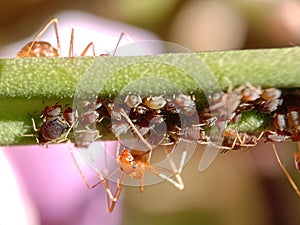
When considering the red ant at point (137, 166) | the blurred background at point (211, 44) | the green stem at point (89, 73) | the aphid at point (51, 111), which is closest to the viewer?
the green stem at point (89, 73)

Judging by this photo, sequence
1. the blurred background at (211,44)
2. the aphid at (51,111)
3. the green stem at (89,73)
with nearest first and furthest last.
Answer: the green stem at (89,73) → the aphid at (51,111) → the blurred background at (211,44)

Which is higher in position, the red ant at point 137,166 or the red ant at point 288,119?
the red ant at point 288,119

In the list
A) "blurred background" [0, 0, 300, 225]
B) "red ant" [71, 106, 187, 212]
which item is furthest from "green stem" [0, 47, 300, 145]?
"blurred background" [0, 0, 300, 225]

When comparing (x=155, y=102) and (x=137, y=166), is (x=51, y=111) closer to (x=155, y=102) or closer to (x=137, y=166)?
(x=155, y=102)

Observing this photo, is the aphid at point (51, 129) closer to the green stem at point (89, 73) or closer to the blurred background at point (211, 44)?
the green stem at point (89, 73)

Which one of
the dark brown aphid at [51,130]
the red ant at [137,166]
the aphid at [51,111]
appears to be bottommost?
the red ant at [137,166]

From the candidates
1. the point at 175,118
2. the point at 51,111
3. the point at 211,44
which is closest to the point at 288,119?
the point at 175,118

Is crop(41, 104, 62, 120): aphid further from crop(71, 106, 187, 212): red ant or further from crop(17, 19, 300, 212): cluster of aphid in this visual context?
crop(71, 106, 187, 212): red ant

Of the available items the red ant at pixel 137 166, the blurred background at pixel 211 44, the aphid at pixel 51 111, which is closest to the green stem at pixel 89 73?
the aphid at pixel 51 111
